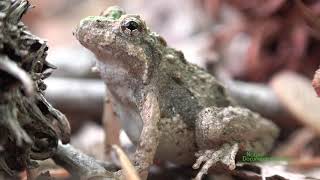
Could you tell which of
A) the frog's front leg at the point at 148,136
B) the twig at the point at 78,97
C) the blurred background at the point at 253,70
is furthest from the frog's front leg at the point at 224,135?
the twig at the point at 78,97

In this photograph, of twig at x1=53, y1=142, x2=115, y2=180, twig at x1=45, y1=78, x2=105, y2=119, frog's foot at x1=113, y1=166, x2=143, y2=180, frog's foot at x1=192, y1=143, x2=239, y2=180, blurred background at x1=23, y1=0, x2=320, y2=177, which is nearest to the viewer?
frog's foot at x1=113, y1=166, x2=143, y2=180

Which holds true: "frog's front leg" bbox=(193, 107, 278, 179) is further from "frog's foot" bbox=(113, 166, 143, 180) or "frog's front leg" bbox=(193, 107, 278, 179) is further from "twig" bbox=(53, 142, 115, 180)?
"twig" bbox=(53, 142, 115, 180)

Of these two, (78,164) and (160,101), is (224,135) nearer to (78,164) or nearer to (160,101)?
(160,101)

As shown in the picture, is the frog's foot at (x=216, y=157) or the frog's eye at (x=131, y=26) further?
the frog's eye at (x=131, y=26)

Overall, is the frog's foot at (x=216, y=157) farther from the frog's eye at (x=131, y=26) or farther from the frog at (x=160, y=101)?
the frog's eye at (x=131, y=26)

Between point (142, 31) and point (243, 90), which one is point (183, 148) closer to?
point (142, 31)

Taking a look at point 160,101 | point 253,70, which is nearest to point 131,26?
point 160,101

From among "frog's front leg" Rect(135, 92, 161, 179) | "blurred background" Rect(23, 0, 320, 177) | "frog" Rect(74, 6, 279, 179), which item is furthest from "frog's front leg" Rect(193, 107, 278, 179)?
"blurred background" Rect(23, 0, 320, 177)

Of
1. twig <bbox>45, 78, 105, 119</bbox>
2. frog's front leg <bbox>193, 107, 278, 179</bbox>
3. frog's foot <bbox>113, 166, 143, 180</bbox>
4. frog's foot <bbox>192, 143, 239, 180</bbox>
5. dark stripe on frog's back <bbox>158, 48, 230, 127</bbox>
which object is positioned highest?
twig <bbox>45, 78, 105, 119</bbox>
